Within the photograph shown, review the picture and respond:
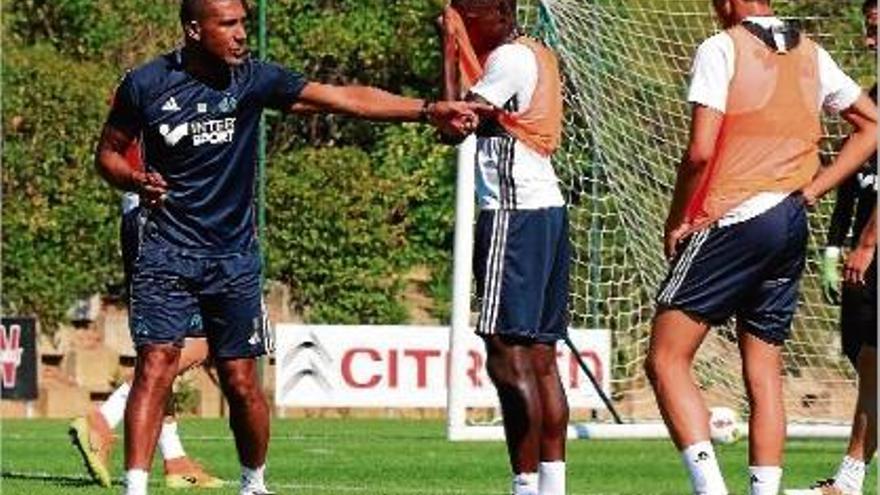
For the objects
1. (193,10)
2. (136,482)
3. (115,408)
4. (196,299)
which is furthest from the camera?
(115,408)

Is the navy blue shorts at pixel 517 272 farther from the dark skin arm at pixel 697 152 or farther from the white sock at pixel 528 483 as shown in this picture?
the dark skin arm at pixel 697 152

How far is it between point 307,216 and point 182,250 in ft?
77.3

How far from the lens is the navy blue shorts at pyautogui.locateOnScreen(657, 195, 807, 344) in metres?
11.0

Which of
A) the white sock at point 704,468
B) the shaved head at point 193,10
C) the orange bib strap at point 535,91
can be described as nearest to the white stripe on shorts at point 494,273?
the orange bib strap at point 535,91

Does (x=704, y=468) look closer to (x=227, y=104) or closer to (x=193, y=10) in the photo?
(x=227, y=104)

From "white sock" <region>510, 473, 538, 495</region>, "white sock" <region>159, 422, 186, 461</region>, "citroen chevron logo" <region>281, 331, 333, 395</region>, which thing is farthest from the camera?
"citroen chevron logo" <region>281, 331, 333, 395</region>

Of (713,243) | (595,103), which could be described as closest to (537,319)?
(713,243)

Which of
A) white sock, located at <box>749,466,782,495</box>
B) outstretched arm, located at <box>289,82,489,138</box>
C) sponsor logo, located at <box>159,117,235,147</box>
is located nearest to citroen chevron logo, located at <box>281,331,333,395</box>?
outstretched arm, located at <box>289,82,489,138</box>

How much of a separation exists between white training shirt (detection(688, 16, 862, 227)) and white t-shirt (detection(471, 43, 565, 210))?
4.07 ft

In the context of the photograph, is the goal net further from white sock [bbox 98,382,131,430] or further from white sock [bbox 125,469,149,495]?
white sock [bbox 125,469,149,495]

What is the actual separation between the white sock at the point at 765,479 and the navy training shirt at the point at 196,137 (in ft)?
7.81

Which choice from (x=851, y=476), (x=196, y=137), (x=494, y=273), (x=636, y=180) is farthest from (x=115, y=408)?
(x=636, y=180)

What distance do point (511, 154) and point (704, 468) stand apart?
185 centimetres

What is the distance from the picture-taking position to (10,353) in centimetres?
2973
